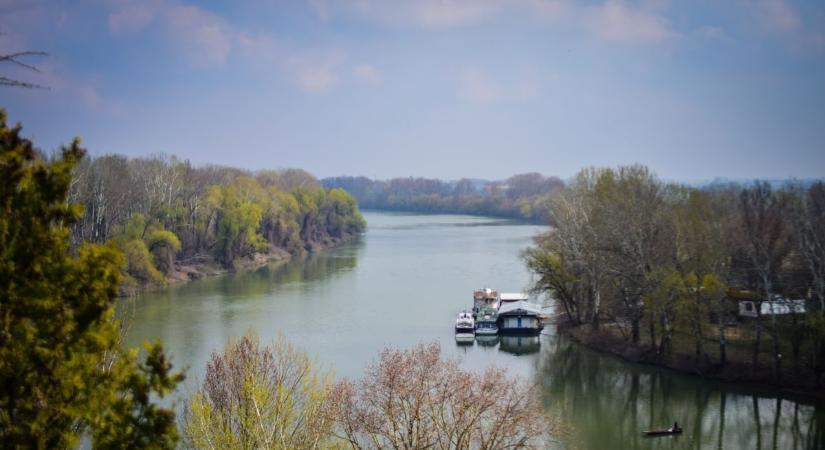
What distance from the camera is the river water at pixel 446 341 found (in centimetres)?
2112

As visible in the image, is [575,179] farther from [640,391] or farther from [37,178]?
[37,178]

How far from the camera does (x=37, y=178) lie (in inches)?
270

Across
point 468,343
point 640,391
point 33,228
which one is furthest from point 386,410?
point 468,343

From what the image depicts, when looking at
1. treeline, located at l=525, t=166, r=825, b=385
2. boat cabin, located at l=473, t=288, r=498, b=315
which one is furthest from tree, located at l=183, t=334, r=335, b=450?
boat cabin, located at l=473, t=288, r=498, b=315

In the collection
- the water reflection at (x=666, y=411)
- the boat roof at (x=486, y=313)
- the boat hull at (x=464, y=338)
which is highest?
the boat roof at (x=486, y=313)

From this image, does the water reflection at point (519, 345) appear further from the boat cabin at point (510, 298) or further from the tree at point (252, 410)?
the tree at point (252, 410)

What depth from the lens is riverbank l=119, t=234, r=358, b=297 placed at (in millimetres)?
44531

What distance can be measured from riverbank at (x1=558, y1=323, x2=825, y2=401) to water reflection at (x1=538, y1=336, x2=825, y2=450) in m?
0.45

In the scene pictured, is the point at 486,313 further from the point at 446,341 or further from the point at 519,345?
the point at 446,341

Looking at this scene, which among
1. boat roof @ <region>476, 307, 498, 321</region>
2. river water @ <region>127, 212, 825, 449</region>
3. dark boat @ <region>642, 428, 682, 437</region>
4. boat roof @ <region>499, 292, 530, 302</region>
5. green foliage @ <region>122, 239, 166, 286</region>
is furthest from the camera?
green foliage @ <region>122, 239, 166, 286</region>

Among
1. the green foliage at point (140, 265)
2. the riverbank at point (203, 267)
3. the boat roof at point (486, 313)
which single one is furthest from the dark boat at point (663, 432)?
the green foliage at point (140, 265)

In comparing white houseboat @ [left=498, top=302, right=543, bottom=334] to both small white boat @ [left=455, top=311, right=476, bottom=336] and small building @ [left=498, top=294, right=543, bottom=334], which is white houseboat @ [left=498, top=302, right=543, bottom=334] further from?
small white boat @ [left=455, top=311, right=476, bottom=336]

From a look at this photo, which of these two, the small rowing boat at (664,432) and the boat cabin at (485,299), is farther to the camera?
the boat cabin at (485,299)

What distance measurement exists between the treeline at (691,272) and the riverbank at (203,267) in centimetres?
2456
